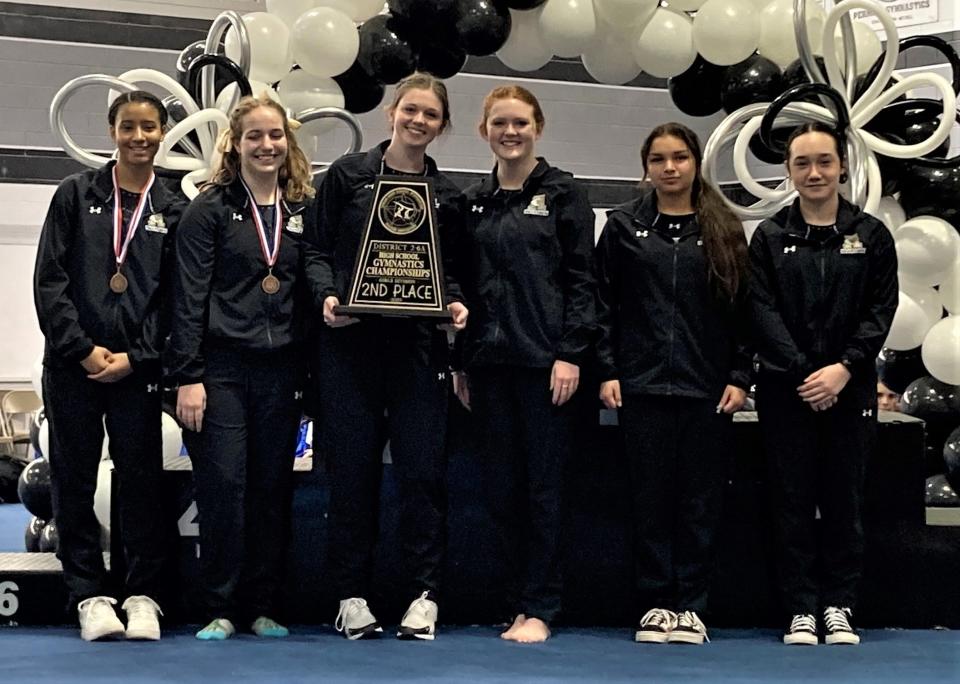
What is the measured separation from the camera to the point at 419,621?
3.81m

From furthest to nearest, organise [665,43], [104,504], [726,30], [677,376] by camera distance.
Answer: [665,43] → [726,30] → [104,504] → [677,376]

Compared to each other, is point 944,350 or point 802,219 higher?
point 802,219

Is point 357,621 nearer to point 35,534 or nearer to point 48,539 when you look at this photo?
point 48,539

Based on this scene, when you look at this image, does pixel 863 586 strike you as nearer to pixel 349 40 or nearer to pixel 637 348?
pixel 637 348

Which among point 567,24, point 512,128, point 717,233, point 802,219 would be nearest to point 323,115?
point 567,24

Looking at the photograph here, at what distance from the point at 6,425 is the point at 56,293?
7401 millimetres

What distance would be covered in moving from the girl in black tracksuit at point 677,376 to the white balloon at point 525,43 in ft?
6.42

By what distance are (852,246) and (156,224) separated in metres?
2.28

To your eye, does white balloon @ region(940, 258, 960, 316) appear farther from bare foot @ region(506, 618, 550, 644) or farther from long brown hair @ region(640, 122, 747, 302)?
bare foot @ region(506, 618, 550, 644)

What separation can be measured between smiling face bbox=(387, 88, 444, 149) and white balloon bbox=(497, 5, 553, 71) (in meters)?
1.97

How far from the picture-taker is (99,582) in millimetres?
3957

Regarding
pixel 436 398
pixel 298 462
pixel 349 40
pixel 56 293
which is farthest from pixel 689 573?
pixel 349 40

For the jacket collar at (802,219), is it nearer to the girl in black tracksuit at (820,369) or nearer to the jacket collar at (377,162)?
the girl in black tracksuit at (820,369)

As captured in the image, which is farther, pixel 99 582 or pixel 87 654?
pixel 99 582
